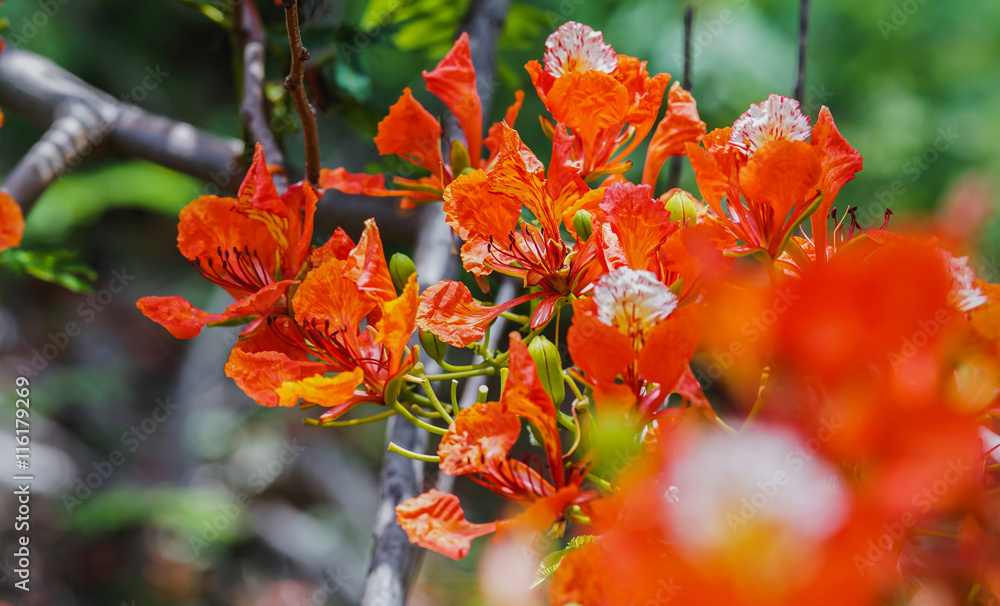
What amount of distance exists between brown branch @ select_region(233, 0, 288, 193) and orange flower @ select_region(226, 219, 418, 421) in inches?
12.8

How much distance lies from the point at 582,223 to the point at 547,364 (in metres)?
0.12

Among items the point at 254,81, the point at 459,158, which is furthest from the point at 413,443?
the point at 254,81

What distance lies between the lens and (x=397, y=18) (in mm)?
1286

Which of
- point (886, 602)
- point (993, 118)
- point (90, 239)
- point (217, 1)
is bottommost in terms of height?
point (90, 239)

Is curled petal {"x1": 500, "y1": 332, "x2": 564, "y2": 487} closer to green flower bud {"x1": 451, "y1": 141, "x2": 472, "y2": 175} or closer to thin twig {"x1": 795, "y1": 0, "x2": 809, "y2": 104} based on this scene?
green flower bud {"x1": 451, "y1": 141, "x2": 472, "y2": 175}

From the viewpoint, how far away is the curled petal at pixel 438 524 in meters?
0.53

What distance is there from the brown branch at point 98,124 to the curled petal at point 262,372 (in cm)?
75

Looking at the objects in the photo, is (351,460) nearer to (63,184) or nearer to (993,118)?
(63,184)

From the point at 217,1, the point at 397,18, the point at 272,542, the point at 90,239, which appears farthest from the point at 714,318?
the point at 90,239

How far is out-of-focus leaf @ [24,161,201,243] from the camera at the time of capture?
3.80 metres

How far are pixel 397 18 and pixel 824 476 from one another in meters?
1.19

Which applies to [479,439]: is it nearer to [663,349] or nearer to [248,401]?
[663,349]

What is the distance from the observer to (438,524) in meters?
0.55

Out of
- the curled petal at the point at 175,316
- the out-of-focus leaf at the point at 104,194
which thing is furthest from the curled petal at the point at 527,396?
the out-of-focus leaf at the point at 104,194
